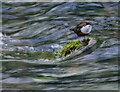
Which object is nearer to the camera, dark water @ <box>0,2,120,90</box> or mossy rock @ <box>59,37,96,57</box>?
dark water @ <box>0,2,120,90</box>

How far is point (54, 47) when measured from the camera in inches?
210

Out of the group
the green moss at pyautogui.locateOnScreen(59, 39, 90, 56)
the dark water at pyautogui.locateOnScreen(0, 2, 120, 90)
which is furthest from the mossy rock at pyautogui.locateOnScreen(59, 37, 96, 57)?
the dark water at pyautogui.locateOnScreen(0, 2, 120, 90)

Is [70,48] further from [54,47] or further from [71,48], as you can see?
[54,47]

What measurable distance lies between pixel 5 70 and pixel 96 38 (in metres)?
2.82

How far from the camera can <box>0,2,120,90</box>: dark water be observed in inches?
142

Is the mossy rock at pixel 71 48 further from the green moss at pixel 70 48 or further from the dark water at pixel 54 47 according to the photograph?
the dark water at pixel 54 47

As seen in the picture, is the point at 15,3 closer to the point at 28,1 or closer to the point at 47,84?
the point at 28,1

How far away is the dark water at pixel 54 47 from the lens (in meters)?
3.62

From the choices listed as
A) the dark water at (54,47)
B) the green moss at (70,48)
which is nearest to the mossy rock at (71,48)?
the green moss at (70,48)

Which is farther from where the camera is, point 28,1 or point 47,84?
point 28,1

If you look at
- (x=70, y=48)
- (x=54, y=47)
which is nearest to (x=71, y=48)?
(x=70, y=48)

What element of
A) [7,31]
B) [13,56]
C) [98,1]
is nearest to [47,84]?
[13,56]

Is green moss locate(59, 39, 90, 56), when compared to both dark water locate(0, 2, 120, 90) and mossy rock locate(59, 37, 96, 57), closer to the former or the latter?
mossy rock locate(59, 37, 96, 57)

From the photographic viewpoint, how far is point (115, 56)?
4.55 m
